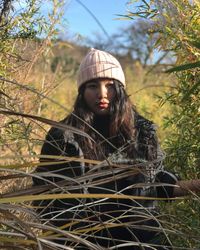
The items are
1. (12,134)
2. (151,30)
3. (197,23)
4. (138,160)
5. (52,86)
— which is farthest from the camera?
(52,86)

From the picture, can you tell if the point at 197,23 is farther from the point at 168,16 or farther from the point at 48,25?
the point at 48,25

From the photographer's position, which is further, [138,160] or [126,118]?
[126,118]

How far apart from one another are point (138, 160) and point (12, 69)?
1085mm

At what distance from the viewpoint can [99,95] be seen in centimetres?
224

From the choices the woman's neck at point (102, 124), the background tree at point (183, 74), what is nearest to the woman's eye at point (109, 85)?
the woman's neck at point (102, 124)

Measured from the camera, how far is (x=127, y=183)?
2.10 metres

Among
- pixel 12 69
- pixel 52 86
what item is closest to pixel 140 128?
pixel 12 69

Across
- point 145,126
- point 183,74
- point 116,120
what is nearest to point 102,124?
point 116,120

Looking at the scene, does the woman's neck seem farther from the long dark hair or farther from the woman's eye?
the woman's eye

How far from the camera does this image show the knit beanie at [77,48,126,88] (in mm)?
2285

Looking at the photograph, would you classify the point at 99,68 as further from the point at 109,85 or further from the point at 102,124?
the point at 102,124

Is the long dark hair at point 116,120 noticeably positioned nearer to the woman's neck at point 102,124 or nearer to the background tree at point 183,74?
the woman's neck at point 102,124

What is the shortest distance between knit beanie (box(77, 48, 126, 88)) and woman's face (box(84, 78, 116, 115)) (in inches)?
0.8

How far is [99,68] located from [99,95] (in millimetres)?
128
